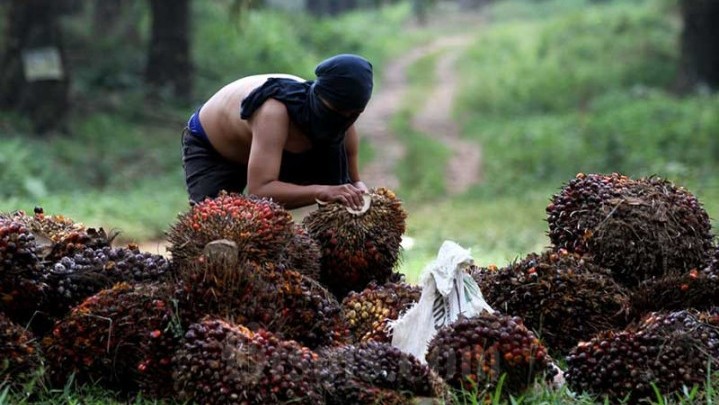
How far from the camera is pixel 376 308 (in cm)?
428

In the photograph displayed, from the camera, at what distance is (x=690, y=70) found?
64.2 ft

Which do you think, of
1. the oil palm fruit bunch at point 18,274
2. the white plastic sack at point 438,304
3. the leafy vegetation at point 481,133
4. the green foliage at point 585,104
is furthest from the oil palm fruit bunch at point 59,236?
the green foliage at point 585,104

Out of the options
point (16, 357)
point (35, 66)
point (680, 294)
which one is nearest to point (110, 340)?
point (16, 357)

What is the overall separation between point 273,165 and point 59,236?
1.01 m

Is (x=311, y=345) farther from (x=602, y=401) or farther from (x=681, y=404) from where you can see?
(x=681, y=404)

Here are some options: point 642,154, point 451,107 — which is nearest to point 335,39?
point 451,107

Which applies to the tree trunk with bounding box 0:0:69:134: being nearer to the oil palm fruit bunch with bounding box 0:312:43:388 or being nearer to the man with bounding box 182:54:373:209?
the man with bounding box 182:54:373:209

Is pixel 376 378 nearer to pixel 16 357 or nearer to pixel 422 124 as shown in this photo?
pixel 16 357

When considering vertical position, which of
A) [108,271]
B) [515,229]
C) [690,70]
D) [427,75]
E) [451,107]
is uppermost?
[427,75]

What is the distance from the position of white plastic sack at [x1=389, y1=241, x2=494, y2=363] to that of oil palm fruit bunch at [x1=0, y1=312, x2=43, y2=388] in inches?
51.3

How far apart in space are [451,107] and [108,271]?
20868mm

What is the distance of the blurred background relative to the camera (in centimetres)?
1323

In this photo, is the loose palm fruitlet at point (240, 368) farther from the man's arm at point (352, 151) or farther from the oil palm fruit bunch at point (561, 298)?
the man's arm at point (352, 151)

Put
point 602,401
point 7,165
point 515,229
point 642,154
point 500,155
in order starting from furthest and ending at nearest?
point 500,155, point 642,154, point 7,165, point 515,229, point 602,401
